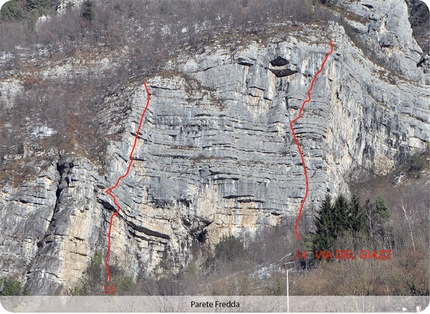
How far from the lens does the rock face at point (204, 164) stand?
47781 mm

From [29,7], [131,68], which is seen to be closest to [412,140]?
[131,68]

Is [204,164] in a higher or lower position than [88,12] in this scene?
lower

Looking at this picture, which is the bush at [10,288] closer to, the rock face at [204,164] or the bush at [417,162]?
the rock face at [204,164]

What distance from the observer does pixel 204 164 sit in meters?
52.8

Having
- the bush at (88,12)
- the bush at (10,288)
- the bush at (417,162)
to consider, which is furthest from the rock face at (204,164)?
the bush at (88,12)

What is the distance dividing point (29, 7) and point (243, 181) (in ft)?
99.8

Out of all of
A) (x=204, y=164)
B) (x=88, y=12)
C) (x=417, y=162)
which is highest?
(x=88, y=12)

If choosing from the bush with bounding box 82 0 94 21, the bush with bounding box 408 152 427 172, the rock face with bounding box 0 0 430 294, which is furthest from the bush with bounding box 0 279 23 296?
the bush with bounding box 82 0 94 21

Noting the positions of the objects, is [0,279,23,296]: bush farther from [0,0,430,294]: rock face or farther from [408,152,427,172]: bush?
[408,152,427,172]: bush

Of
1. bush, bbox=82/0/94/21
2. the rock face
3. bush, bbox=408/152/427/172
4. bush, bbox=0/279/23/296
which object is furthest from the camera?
bush, bbox=82/0/94/21

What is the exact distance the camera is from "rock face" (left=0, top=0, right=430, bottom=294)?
4778 cm

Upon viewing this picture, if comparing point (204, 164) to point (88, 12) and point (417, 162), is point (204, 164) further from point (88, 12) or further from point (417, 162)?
point (88, 12)

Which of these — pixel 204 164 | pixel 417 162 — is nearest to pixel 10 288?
pixel 204 164

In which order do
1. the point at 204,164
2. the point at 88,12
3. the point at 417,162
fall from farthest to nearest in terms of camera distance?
the point at 88,12, the point at 417,162, the point at 204,164
